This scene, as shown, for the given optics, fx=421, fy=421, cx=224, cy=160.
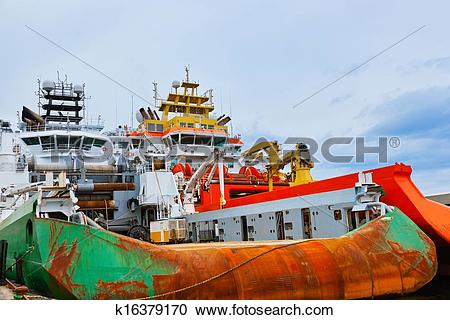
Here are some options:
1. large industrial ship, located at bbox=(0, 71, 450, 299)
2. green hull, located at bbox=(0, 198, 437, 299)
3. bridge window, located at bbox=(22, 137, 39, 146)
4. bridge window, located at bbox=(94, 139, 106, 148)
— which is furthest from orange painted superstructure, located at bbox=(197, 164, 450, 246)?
bridge window, located at bbox=(22, 137, 39, 146)

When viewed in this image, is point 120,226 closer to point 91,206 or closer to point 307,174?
point 91,206

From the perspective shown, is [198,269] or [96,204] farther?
[96,204]

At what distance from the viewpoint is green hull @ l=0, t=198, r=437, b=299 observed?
7.06 meters

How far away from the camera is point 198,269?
23.9 feet

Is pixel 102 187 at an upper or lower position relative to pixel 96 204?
upper

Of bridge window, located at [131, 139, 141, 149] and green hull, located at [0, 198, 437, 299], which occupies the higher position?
bridge window, located at [131, 139, 141, 149]

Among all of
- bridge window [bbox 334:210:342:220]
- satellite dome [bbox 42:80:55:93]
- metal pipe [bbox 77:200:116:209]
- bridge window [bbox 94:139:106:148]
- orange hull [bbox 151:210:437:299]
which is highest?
satellite dome [bbox 42:80:55:93]

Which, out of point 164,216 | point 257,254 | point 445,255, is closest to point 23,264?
point 257,254

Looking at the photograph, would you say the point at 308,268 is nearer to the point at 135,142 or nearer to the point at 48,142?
the point at 48,142

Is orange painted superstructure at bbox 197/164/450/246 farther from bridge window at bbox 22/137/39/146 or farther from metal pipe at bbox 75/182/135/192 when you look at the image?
bridge window at bbox 22/137/39/146

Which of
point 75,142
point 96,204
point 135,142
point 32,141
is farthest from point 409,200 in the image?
point 135,142

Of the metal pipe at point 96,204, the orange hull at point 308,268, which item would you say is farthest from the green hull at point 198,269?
the metal pipe at point 96,204

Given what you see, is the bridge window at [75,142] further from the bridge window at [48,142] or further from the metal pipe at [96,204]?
the metal pipe at [96,204]

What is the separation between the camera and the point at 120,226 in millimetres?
25000
